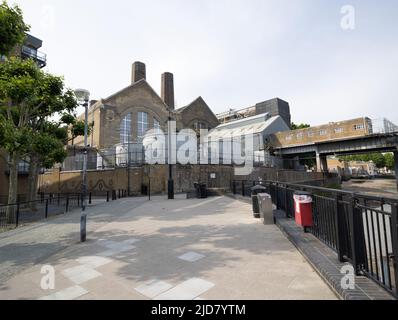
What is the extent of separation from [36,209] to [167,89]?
3362cm

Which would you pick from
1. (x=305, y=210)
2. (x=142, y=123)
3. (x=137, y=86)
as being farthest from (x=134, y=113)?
(x=305, y=210)

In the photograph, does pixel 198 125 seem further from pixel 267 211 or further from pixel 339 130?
pixel 267 211

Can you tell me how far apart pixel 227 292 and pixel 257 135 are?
1620 inches

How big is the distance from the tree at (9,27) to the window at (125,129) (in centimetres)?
2772

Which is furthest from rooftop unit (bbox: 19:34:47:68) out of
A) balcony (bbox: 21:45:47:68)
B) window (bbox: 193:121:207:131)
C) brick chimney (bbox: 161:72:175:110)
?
window (bbox: 193:121:207:131)

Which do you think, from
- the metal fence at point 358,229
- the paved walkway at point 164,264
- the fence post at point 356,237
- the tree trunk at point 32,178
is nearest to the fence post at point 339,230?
the metal fence at point 358,229

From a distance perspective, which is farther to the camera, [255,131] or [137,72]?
→ [255,131]

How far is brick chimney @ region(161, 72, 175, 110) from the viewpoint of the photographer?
143ft

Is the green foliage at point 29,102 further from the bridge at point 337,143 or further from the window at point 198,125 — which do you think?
the bridge at point 337,143

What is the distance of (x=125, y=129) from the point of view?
36781 millimetres

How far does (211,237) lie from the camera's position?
6.60 metres
